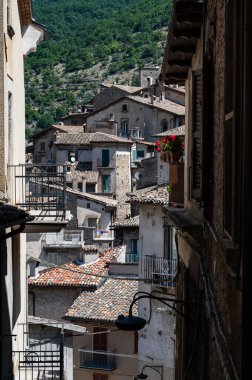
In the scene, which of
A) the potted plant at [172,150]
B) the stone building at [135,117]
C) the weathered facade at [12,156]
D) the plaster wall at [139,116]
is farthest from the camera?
the plaster wall at [139,116]

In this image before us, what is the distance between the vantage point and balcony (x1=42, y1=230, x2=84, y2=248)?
45219 mm

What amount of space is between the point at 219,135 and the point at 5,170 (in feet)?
22.9

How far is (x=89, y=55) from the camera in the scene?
168 meters

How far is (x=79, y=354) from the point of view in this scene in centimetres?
3409

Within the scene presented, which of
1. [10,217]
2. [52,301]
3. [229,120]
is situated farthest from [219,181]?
[52,301]

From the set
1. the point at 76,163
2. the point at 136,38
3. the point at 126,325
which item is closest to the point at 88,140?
the point at 76,163

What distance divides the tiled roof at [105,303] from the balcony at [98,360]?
137 cm

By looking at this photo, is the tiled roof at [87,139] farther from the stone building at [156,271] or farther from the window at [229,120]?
the window at [229,120]

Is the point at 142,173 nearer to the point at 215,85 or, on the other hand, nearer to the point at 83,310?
the point at 83,310

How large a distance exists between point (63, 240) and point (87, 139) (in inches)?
943

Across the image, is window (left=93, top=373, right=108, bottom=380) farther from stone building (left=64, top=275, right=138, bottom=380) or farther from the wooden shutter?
the wooden shutter

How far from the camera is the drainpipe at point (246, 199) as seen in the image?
13.9 feet

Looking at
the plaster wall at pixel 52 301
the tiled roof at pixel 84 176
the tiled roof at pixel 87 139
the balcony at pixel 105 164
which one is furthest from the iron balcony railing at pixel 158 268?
the balcony at pixel 105 164

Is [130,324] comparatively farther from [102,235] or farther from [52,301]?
[102,235]
